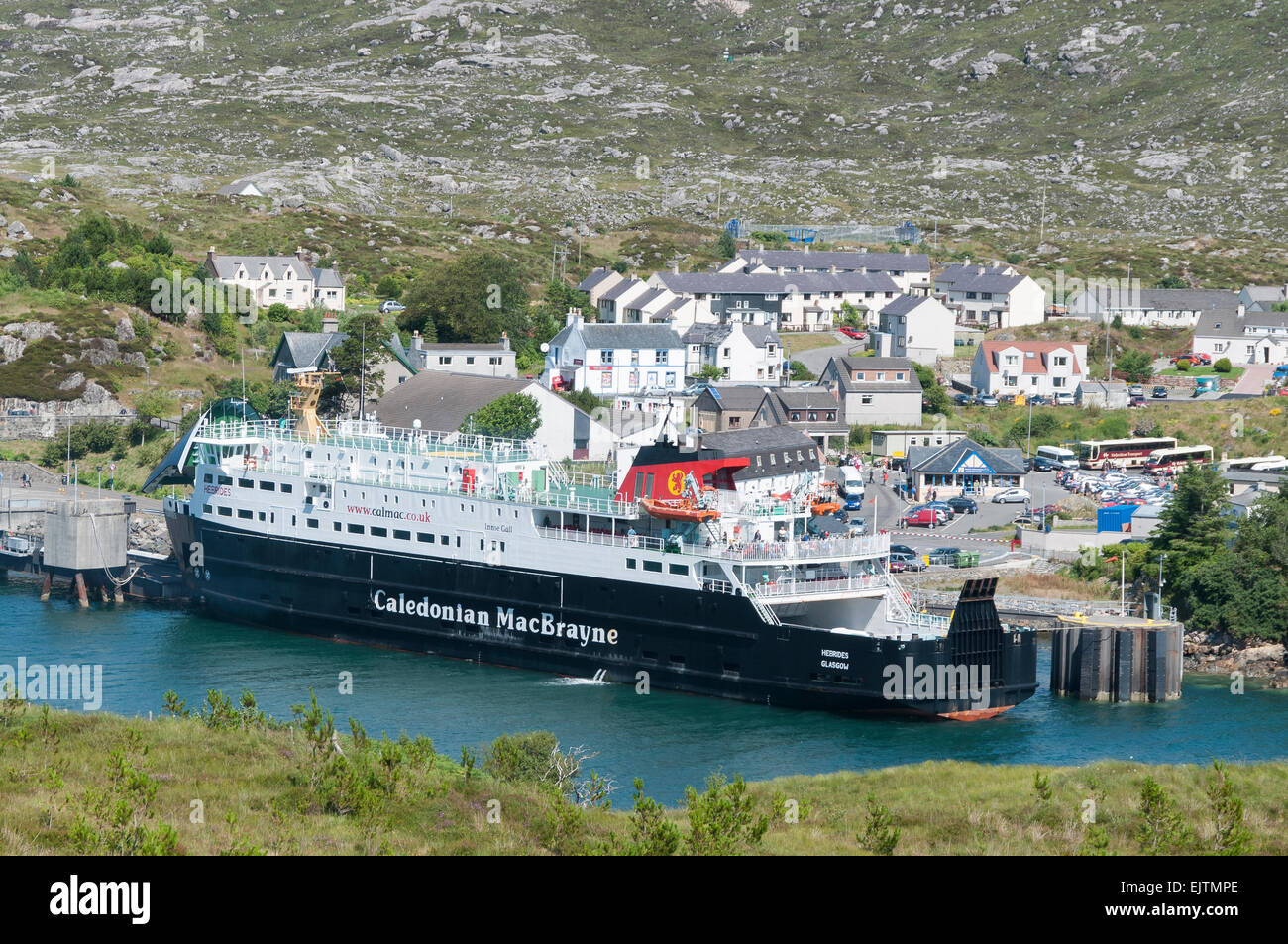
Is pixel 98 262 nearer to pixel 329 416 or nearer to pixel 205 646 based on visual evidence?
pixel 329 416

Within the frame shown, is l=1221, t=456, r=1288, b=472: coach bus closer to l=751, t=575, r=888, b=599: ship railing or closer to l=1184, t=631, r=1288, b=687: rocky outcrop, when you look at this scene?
l=1184, t=631, r=1288, b=687: rocky outcrop

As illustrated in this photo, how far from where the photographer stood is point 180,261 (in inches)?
5148

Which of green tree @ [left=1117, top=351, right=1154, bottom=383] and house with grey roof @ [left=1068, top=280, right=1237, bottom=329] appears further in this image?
house with grey roof @ [left=1068, top=280, right=1237, bottom=329]

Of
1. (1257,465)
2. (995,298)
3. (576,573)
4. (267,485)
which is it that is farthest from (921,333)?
(576,573)

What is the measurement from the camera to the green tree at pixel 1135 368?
11319cm

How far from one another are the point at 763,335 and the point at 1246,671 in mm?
53184

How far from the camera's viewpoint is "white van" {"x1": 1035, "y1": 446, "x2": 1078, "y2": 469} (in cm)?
9262

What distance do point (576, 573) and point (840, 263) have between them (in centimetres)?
8653

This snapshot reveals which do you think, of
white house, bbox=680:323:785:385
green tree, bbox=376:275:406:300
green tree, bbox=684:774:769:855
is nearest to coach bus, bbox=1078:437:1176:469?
white house, bbox=680:323:785:385

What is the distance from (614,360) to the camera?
331ft

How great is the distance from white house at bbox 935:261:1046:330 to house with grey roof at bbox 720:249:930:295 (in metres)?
3.26

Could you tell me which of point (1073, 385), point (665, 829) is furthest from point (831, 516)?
point (665, 829)

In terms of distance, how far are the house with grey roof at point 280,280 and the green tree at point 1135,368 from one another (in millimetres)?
56760

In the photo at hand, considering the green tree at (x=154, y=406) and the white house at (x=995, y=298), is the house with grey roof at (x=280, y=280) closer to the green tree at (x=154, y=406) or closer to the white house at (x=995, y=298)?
the green tree at (x=154, y=406)
